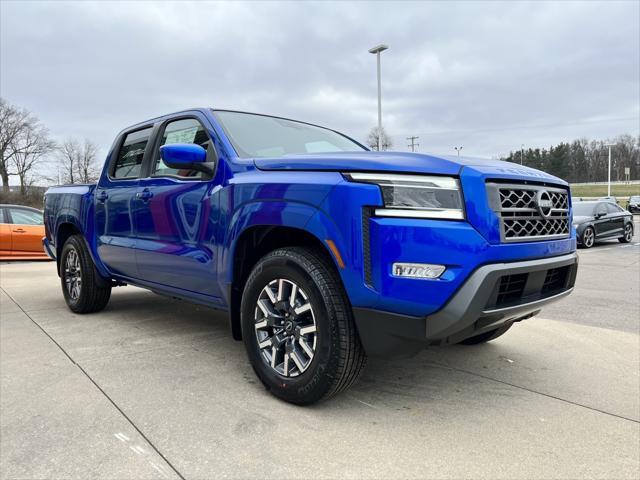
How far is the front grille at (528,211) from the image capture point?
88.8 inches

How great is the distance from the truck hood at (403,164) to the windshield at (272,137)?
65cm

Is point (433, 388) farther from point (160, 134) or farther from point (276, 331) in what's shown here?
point (160, 134)

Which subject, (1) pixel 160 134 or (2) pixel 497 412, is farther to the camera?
(1) pixel 160 134

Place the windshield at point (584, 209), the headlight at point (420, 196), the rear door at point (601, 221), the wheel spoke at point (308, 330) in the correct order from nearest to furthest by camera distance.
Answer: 1. the headlight at point (420, 196)
2. the wheel spoke at point (308, 330)
3. the rear door at point (601, 221)
4. the windshield at point (584, 209)

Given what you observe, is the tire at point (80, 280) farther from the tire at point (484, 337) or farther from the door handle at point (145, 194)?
the tire at point (484, 337)

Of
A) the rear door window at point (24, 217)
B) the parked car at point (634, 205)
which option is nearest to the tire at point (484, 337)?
the rear door window at point (24, 217)

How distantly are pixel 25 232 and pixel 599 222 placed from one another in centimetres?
1485

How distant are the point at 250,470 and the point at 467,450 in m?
0.99

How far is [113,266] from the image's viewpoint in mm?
4332

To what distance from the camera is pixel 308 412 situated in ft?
8.32

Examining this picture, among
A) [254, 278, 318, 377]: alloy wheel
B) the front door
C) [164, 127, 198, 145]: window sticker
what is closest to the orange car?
the front door

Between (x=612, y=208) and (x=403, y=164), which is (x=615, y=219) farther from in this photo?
(x=403, y=164)

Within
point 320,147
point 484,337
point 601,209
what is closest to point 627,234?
point 601,209

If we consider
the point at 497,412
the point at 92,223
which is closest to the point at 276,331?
the point at 497,412
